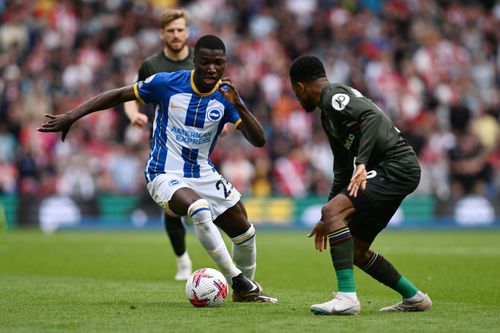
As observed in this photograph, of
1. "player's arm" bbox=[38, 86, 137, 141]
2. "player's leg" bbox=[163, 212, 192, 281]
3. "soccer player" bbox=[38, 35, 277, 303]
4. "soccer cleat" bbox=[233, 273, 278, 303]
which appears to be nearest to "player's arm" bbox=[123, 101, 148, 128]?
"player's leg" bbox=[163, 212, 192, 281]

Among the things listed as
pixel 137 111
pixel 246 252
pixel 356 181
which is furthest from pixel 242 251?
pixel 137 111

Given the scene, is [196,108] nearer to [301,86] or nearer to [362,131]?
[301,86]

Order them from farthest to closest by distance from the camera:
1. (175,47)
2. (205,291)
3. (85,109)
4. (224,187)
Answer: (175,47) → (224,187) → (85,109) → (205,291)

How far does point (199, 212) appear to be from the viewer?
8633 millimetres

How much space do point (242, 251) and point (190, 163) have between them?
1024 mm

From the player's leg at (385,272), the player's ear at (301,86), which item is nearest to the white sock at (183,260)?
the player's leg at (385,272)

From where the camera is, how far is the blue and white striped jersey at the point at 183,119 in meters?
9.16

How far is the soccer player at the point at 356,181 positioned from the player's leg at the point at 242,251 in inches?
48.3

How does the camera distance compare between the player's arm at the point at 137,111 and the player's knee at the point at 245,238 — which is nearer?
the player's knee at the point at 245,238

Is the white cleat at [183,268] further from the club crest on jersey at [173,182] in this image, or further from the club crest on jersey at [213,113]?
the club crest on jersey at [213,113]

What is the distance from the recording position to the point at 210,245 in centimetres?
877

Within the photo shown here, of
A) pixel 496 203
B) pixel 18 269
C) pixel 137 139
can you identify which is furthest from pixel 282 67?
pixel 18 269

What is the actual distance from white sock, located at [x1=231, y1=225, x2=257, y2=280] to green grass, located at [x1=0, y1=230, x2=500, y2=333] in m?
0.46

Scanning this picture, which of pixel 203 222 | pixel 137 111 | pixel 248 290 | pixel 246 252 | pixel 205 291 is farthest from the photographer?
pixel 137 111
